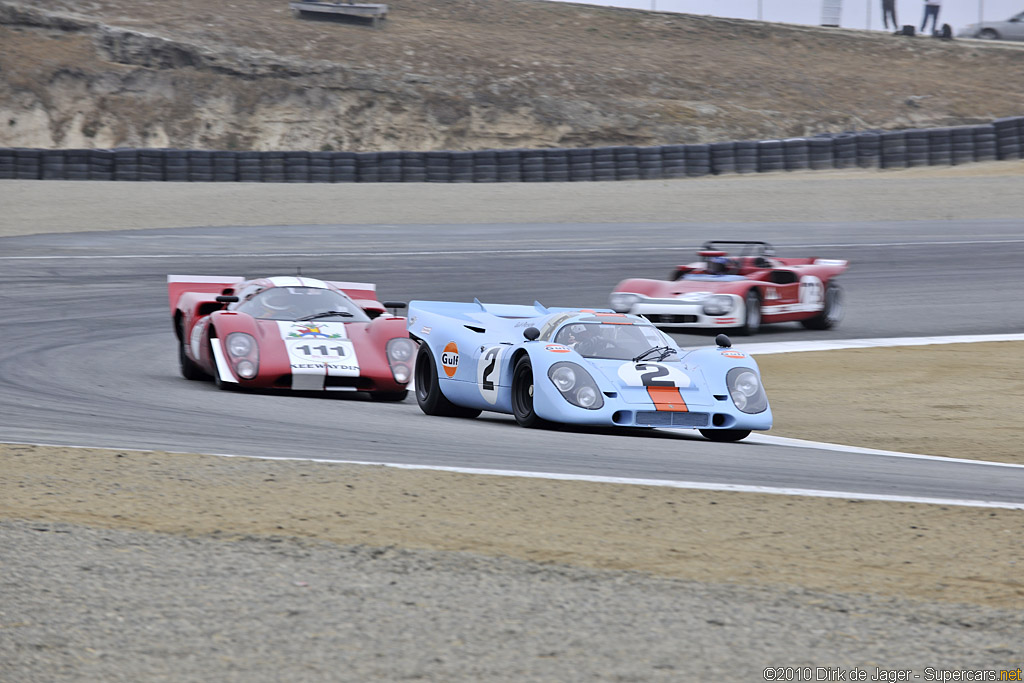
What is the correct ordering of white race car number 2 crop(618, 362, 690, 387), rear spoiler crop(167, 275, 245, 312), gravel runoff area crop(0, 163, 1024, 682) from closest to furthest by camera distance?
gravel runoff area crop(0, 163, 1024, 682), white race car number 2 crop(618, 362, 690, 387), rear spoiler crop(167, 275, 245, 312)

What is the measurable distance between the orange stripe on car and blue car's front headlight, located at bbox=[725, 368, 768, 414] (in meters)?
0.40

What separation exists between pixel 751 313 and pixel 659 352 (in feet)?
23.7

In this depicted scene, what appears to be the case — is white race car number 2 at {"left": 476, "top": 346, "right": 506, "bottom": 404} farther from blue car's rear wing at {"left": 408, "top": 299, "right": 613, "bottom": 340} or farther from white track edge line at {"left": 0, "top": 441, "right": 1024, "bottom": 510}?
white track edge line at {"left": 0, "top": 441, "right": 1024, "bottom": 510}

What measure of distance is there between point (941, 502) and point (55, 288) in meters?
14.2

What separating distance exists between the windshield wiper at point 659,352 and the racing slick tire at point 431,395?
1.50m

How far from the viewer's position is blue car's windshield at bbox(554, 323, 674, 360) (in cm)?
923

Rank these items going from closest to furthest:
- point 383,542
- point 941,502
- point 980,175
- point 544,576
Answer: point 544,576 → point 383,542 → point 941,502 → point 980,175

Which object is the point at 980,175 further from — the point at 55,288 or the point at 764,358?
the point at 55,288

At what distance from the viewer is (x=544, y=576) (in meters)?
4.88

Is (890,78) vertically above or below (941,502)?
above

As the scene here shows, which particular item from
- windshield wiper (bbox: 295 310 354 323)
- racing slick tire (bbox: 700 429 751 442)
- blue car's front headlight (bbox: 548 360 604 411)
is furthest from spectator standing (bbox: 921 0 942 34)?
blue car's front headlight (bbox: 548 360 604 411)

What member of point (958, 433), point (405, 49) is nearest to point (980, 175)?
point (405, 49)

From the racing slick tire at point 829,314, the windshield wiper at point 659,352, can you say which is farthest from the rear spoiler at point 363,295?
the racing slick tire at point 829,314

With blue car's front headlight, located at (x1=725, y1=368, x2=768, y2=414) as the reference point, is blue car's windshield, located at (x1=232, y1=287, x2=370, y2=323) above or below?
above
